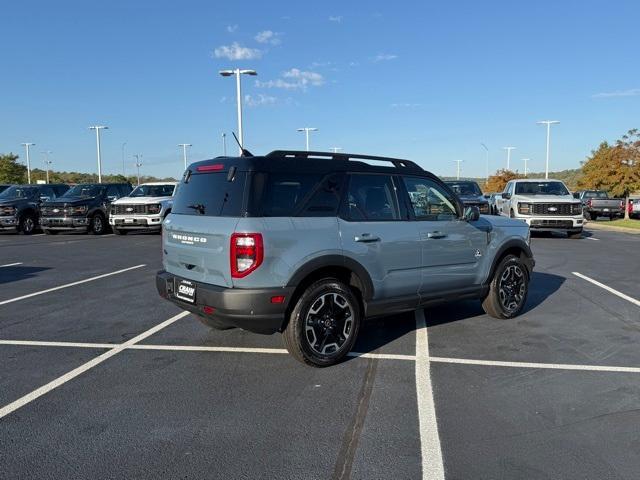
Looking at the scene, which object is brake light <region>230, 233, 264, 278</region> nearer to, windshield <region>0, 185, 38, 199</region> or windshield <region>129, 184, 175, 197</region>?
windshield <region>129, 184, 175, 197</region>

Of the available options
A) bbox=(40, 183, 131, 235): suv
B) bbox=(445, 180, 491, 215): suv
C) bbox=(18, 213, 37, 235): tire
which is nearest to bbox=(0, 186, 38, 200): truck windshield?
bbox=(18, 213, 37, 235): tire

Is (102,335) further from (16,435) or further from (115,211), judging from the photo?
(115,211)

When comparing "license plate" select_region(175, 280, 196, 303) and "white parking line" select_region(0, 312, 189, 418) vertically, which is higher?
"license plate" select_region(175, 280, 196, 303)

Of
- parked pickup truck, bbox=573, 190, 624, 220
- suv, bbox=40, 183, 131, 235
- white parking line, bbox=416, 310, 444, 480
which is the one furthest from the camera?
parked pickup truck, bbox=573, 190, 624, 220

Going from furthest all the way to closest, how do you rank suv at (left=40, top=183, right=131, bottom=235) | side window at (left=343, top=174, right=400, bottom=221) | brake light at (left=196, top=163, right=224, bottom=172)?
suv at (left=40, top=183, right=131, bottom=235) → side window at (left=343, top=174, right=400, bottom=221) → brake light at (left=196, top=163, right=224, bottom=172)

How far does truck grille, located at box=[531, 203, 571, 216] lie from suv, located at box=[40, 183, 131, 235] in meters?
15.4

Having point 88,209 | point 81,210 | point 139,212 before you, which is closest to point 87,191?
point 88,209

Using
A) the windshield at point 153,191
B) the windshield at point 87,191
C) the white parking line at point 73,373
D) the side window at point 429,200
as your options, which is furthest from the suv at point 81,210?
the side window at point 429,200

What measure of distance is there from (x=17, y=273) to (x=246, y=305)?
7.67 metres

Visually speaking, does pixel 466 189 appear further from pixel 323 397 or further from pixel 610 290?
pixel 323 397

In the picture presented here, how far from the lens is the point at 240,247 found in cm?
417

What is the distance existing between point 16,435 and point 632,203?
113 ft

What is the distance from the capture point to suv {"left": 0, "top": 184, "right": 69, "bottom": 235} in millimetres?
18828

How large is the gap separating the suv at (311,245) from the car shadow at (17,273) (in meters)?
5.57
